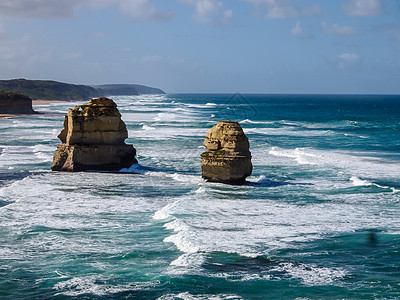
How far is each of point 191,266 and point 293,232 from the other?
17.6 feet

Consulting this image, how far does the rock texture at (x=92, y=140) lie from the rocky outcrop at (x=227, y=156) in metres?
6.58

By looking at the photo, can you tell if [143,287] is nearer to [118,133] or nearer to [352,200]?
[352,200]

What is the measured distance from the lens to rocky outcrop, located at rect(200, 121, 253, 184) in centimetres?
3045

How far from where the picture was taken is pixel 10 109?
313 ft

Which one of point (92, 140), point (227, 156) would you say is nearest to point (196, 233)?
point (227, 156)

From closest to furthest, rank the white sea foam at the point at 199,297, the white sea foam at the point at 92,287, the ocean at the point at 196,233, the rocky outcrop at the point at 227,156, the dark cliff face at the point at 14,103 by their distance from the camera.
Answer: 1. the white sea foam at the point at 199,297
2. the white sea foam at the point at 92,287
3. the ocean at the point at 196,233
4. the rocky outcrop at the point at 227,156
5. the dark cliff face at the point at 14,103

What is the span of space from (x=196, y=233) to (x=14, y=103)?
264 feet

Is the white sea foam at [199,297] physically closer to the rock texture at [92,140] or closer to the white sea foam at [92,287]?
the white sea foam at [92,287]

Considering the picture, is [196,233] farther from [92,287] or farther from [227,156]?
[227,156]

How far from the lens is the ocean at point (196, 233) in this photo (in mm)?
16562

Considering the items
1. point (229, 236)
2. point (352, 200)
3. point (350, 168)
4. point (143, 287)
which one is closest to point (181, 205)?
point (229, 236)

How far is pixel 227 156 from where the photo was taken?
100.0 feet

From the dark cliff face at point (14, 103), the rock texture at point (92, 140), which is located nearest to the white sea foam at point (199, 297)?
the rock texture at point (92, 140)

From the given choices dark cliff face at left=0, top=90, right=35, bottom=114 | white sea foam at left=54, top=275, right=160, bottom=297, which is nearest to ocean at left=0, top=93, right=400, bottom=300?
white sea foam at left=54, top=275, right=160, bottom=297
